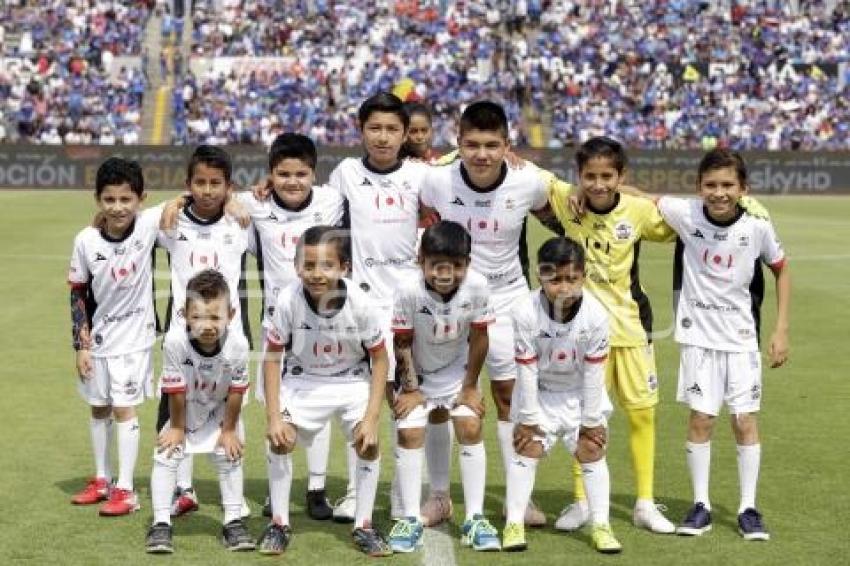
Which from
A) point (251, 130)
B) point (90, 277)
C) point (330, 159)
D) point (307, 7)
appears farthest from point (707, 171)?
point (307, 7)

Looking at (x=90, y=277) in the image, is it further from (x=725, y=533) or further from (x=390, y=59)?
(x=390, y=59)

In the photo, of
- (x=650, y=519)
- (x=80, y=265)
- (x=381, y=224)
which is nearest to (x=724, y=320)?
(x=650, y=519)

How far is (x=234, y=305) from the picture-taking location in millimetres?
7992

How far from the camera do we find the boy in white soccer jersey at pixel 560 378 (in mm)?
7395

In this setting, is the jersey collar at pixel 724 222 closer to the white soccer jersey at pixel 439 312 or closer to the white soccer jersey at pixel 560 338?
the white soccer jersey at pixel 560 338

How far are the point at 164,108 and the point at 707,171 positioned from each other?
39788mm

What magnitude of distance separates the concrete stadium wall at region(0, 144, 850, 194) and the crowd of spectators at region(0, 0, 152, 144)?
205 cm

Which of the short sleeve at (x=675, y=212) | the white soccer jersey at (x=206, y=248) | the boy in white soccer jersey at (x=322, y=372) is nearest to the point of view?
the boy in white soccer jersey at (x=322, y=372)

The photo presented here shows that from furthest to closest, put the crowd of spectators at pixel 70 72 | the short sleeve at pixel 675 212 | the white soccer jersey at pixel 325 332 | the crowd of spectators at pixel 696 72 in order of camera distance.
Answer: the crowd of spectators at pixel 696 72, the crowd of spectators at pixel 70 72, the short sleeve at pixel 675 212, the white soccer jersey at pixel 325 332

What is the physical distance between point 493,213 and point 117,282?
2283mm

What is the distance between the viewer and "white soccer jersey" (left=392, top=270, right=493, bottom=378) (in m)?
7.44

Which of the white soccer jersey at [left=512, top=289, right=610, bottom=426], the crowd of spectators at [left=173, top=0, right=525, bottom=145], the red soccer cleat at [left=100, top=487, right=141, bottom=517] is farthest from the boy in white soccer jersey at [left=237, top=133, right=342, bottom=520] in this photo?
the crowd of spectators at [left=173, top=0, right=525, bottom=145]

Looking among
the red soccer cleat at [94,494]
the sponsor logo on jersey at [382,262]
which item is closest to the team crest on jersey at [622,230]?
the sponsor logo on jersey at [382,262]

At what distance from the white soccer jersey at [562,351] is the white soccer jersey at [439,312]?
0.71ft
